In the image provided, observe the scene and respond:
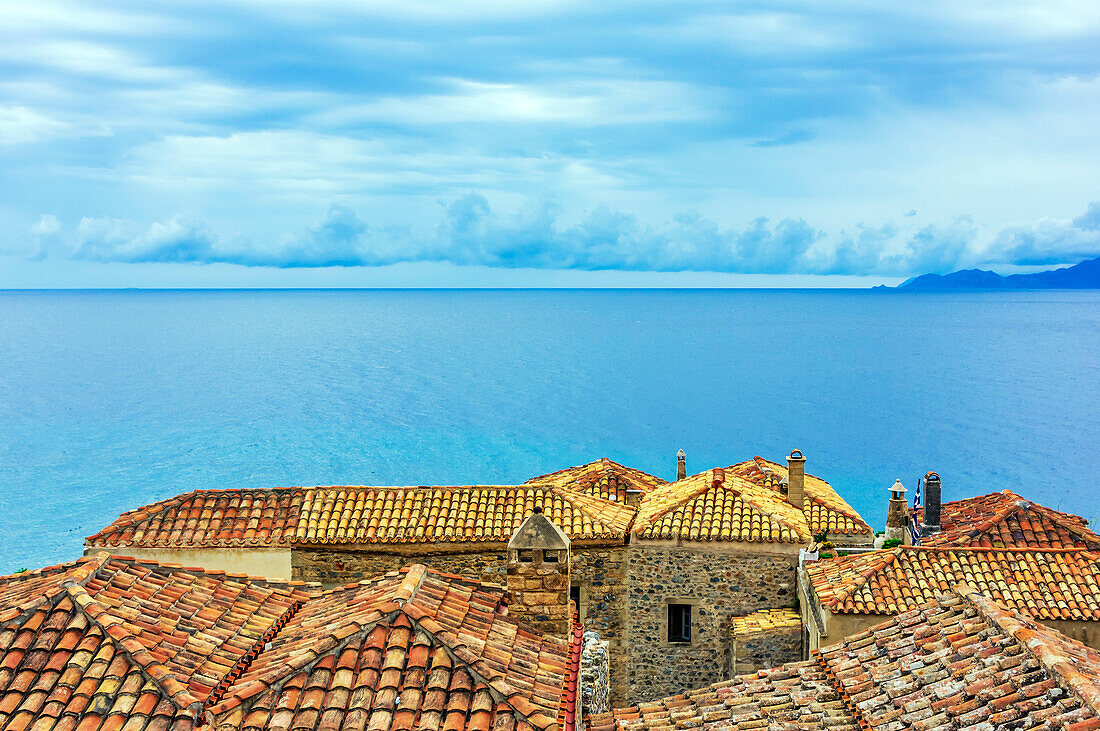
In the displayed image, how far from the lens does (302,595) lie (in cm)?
1267

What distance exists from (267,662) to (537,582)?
329 centimetres

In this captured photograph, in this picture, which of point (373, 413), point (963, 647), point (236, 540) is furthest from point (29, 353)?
point (963, 647)

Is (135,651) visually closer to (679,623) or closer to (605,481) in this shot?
(679,623)

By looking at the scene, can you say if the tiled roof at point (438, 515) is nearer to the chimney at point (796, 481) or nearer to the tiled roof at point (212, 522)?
the tiled roof at point (212, 522)

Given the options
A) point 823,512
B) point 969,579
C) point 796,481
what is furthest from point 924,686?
point 823,512

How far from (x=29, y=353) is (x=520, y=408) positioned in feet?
321

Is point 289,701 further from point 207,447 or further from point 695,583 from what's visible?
point 207,447

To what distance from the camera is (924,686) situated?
10992mm

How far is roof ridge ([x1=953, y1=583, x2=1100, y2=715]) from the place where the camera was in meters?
9.27

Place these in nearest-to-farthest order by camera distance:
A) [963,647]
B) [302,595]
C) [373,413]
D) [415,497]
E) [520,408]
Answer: [963,647]
[302,595]
[415,497]
[373,413]
[520,408]

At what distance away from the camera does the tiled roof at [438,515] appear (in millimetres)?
16781

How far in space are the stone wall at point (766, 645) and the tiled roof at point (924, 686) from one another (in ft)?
13.6

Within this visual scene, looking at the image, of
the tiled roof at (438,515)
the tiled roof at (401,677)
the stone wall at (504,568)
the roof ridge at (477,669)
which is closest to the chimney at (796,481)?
the tiled roof at (438,515)

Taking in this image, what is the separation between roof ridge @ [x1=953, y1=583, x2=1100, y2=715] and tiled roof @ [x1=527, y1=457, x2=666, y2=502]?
13.1 metres
